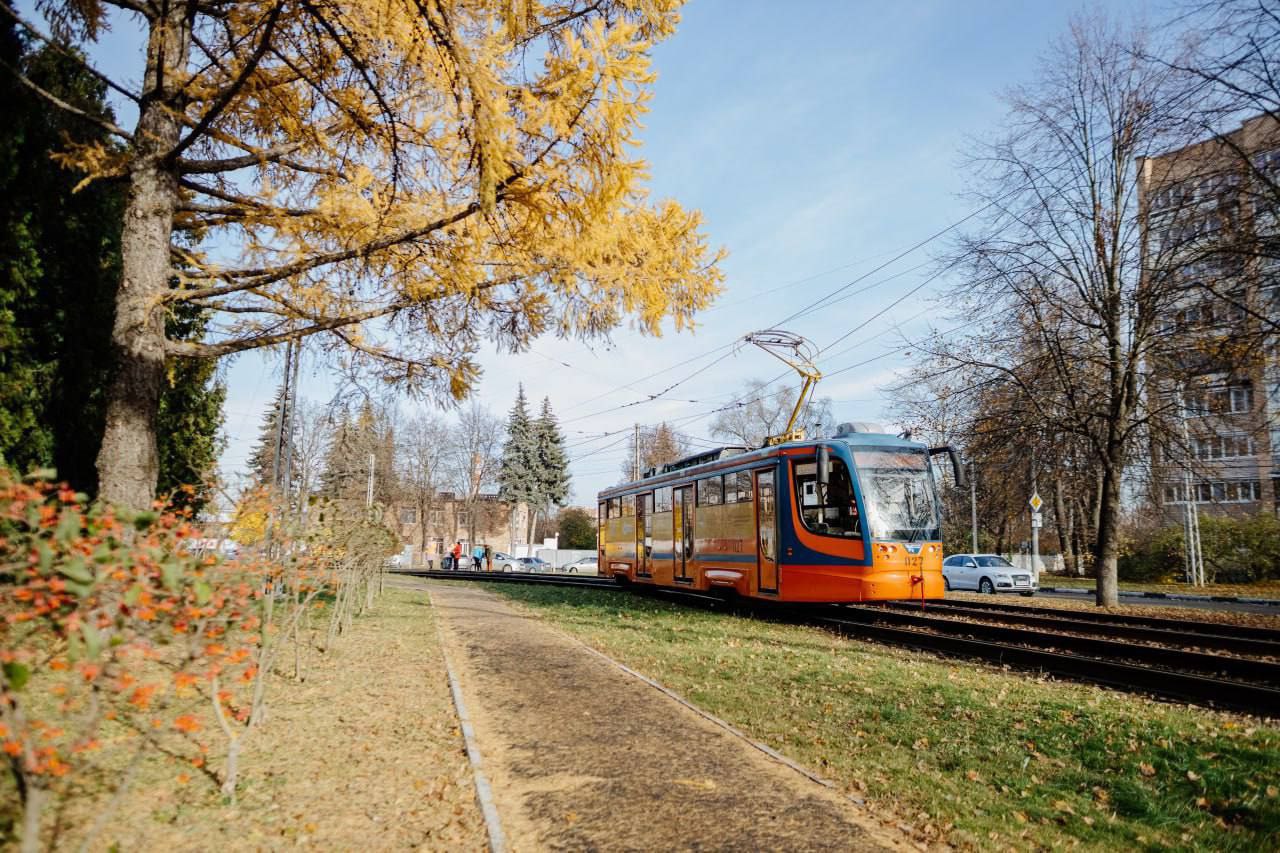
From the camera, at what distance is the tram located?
1238 centimetres

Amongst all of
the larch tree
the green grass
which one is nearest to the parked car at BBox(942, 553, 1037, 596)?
the green grass

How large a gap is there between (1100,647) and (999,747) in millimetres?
6186

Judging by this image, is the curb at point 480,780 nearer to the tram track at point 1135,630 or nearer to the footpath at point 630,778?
the footpath at point 630,778

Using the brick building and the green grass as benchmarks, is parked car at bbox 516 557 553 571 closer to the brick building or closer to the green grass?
the brick building

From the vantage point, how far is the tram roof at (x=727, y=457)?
43.2ft

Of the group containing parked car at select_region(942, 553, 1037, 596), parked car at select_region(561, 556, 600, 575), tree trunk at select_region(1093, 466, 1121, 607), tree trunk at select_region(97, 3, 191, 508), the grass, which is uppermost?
tree trunk at select_region(97, 3, 191, 508)

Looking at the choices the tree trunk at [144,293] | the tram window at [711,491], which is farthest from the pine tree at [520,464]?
the tree trunk at [144,293]

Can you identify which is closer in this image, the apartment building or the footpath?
the footpath

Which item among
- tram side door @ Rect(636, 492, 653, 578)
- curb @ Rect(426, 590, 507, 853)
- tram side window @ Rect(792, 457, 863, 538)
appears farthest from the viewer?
tram side door @ Rect(636, 492, 653, 578)

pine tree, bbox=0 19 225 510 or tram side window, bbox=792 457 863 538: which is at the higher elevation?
pine tree, bbox=0 19 225 510

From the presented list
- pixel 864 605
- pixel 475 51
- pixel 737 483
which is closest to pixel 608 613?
pixel 737 483

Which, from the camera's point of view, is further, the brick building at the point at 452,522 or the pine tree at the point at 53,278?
the brick building at the point at 452,522

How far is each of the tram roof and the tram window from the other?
0.78ft

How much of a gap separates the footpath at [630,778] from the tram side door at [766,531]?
578 centimetres
